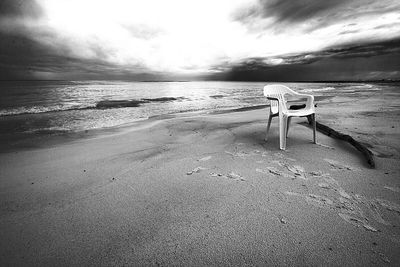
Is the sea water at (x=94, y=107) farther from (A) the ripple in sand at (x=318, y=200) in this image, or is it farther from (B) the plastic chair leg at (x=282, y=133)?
(A) the ripple in sand at (x=318, y=200)

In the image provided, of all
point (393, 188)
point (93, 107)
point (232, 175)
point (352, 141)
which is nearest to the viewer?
point (393, 188)

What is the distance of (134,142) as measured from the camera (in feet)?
15.3

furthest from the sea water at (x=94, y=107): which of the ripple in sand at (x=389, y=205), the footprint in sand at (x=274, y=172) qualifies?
the ripple in sand at (x=389, y=205)

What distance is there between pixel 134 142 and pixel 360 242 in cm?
422

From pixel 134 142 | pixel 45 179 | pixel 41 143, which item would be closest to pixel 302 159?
pixel 134 142

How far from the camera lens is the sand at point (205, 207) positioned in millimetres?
1545

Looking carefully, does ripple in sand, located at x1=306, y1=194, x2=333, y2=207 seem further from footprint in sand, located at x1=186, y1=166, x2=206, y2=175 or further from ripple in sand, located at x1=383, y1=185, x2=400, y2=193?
footprint in sand, located at x1=186, y1=166, x2=206, y2=175

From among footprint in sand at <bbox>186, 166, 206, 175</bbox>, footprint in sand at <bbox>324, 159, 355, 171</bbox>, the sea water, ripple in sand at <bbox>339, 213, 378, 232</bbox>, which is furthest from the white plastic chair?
the sea water

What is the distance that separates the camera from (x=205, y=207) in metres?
2.08

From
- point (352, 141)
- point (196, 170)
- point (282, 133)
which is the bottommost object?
point (196, 170)

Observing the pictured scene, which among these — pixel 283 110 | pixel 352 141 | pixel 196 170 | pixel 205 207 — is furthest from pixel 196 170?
pixel 352 141

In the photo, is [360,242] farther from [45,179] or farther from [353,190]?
[45,179]

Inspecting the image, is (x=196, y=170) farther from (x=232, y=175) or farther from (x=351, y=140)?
(x=351, y=140)

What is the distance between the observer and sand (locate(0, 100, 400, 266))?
1545 millimetres
